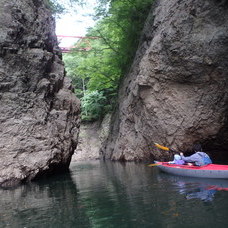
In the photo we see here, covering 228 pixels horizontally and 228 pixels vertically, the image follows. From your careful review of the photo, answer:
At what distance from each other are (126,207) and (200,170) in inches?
164

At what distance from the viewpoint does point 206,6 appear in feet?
40.1

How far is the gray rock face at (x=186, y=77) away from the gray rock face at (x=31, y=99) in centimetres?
476

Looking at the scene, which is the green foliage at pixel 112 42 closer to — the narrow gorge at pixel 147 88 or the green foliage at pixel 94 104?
the narrow gorge at pixel 147 88

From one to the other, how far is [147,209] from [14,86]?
9.14 m

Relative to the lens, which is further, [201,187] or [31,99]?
[31,99]

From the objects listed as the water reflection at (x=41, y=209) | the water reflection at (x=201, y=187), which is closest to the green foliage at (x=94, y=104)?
the water reflection at (x=41, y=209)

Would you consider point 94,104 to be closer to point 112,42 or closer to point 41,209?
point 112,42

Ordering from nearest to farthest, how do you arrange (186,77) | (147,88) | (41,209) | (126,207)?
(126,207) → (41,209) → (186,77) → (147,88)

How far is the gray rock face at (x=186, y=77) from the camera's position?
12117mm

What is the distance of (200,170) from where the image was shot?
29.7 ft

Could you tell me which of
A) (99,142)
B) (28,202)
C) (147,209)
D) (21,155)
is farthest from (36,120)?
(99,142)

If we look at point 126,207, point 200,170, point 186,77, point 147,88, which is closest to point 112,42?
point 147,88

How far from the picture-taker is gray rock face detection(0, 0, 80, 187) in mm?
11359

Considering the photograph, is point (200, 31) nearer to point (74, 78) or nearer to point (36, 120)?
point (36, 120)
